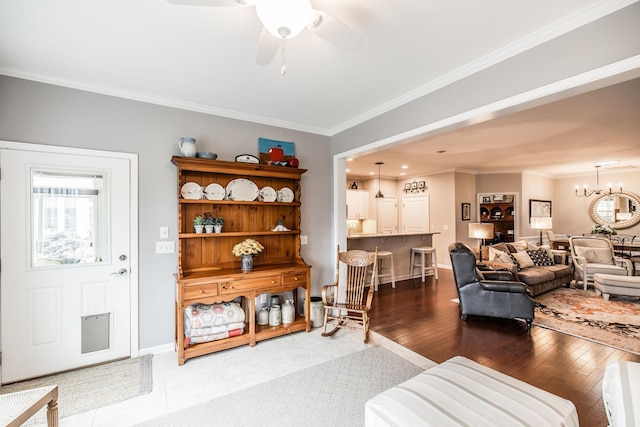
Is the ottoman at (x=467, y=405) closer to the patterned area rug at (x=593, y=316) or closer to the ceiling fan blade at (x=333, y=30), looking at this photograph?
the ceiling fan blade at (x=333, y=30)

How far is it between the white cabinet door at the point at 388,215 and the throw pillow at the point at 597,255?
4.30 m

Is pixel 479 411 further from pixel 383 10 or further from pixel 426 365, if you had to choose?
pixel 383 10

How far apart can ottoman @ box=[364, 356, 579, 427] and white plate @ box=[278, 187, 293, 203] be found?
2552mm

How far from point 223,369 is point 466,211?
7.22 m

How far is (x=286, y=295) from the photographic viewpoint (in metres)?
3.74

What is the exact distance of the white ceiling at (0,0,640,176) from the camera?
5.68ft

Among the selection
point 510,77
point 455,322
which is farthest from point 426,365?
point 510,77

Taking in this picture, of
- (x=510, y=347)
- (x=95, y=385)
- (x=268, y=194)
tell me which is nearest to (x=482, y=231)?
(x=510, y=347)

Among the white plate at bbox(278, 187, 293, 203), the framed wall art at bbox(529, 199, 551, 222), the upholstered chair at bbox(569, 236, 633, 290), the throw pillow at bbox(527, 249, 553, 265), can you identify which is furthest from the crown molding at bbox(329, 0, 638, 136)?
the framed wall art at bbox(529, 199, 551, 222)

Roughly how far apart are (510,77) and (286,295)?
129 inches

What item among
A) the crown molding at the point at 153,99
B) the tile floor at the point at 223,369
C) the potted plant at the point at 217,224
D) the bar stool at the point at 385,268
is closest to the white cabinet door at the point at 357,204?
the bar stool at the point at 385,268

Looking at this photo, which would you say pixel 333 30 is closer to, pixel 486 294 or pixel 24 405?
pixel 24 405

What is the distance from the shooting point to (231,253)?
337 cm

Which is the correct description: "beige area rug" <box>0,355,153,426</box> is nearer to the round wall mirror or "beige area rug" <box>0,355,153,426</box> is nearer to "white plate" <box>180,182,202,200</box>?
"white plate" <box>180,182,202,200</box>
